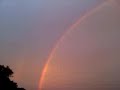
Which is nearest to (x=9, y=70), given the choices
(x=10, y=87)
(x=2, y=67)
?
(x=2, y=67)

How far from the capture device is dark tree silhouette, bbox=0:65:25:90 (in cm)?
4982

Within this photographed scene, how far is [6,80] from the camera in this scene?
51844mm

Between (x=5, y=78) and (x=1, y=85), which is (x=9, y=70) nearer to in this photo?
(x=5, y=78)

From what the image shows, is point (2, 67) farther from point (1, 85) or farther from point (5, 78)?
point (1, 85)

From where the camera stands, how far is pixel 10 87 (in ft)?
167

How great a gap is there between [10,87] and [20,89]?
2.95 m

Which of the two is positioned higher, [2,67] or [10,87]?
[2,67]

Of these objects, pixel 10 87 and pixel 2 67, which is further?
pixel 2 67

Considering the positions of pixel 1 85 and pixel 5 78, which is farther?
pixel 5 78

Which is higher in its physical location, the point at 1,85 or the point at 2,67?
the point at 2,67

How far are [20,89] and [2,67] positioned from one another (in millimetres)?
4282

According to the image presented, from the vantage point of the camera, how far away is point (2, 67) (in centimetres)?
5497

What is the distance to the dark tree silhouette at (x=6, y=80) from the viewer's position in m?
49.8

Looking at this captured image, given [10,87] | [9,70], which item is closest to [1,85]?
[10,87]
